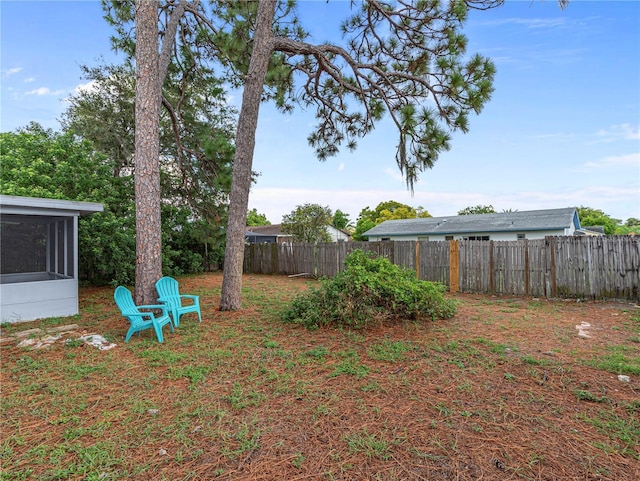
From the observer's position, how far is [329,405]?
2.58m

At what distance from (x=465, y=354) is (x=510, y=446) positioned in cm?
162

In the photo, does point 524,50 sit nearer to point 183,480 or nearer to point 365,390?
point 365,390

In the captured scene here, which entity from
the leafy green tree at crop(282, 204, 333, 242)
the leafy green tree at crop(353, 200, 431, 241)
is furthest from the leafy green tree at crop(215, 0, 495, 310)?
the leafy green tree at crop(353, 200, 431, 241)

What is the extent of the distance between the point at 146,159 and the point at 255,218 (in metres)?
42.2

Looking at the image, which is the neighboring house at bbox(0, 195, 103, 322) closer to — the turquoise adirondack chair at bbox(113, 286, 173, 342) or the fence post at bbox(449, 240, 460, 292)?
the turquoise adirondack chair at bbox(113, 286, 173, 342)

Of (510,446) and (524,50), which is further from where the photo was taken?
(524,50)

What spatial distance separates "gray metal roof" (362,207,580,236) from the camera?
16.3 meters

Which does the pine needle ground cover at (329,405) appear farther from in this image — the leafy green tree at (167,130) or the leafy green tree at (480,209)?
the leafy green tree at (480,209)

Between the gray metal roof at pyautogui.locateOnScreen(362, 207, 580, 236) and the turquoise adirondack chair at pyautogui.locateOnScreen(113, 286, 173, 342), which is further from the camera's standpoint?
the gray metal roof at pyautogui.locateOnScreen(362, 207, 580, 236)

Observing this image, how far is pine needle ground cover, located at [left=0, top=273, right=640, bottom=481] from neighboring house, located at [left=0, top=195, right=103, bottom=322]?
5.54ft

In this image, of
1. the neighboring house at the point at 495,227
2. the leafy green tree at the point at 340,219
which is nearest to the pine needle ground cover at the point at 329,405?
the neighboring house at the point at 495,227

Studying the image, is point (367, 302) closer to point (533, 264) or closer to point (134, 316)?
point (134, 316)

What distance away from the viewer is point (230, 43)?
6469mm

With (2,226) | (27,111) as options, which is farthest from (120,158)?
(2,226)
